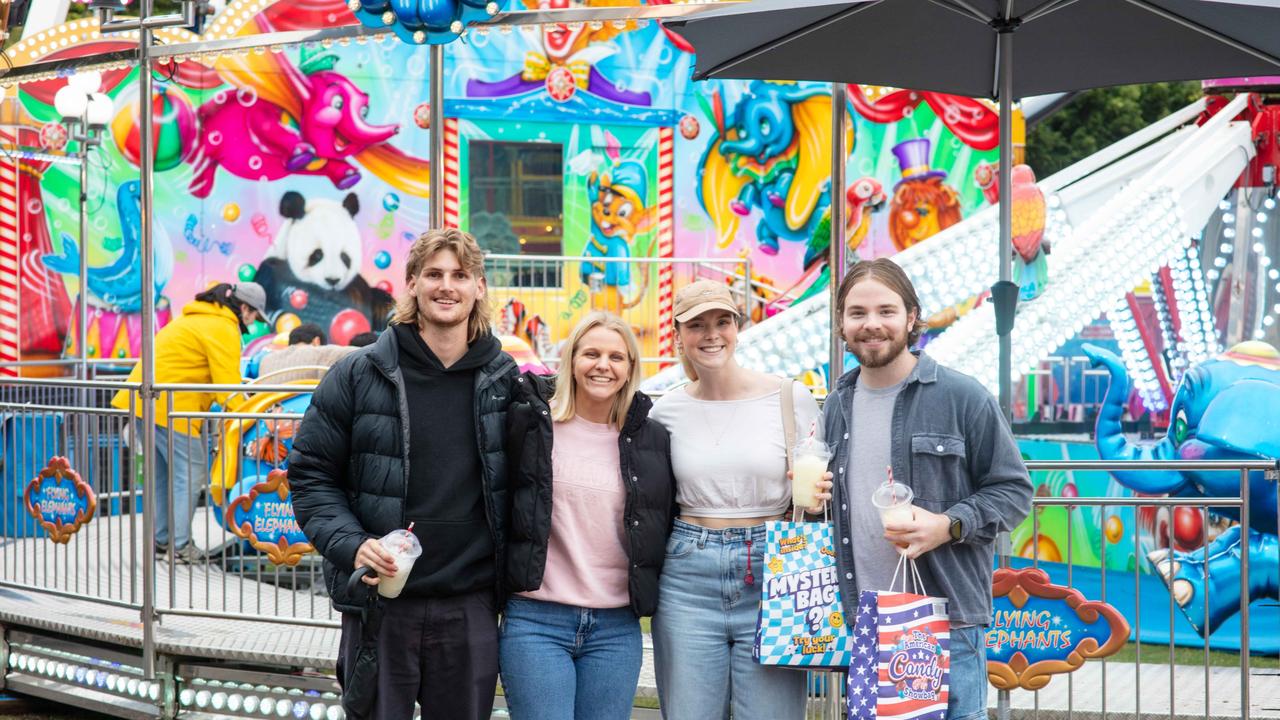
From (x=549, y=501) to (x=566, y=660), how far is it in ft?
1.44

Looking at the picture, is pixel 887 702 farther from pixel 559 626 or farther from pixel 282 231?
pixel 282 231

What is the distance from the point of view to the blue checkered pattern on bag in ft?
11.7

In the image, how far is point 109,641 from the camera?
6.27 meters

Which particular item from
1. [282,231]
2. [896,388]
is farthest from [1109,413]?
[282,231]

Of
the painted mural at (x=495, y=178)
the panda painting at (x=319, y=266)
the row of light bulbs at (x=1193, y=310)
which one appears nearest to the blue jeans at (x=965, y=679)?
the row of light bulbs at (x=1193, y=310)

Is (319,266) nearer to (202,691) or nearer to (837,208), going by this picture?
(202,691)

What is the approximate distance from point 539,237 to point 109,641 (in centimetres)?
721

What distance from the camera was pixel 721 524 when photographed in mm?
3744

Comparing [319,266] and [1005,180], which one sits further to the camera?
[319,266]

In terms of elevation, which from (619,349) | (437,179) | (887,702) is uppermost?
(437,179)

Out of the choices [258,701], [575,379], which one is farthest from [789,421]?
[258,701]

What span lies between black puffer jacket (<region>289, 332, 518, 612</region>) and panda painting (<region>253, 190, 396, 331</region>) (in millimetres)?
8731

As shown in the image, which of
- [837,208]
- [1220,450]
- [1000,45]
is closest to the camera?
[1000,45]

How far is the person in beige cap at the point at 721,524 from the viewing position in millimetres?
3674
